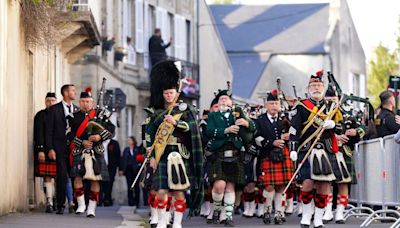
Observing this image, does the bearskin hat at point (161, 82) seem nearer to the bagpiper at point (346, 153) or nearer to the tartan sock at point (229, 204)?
the tartan sock at point (229, 204)

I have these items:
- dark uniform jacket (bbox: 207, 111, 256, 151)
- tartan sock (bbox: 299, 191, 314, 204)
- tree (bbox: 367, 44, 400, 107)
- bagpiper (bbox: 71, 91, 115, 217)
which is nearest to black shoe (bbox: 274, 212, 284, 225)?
dark uniform jacket (bbox: 207, 111, 256, 151)

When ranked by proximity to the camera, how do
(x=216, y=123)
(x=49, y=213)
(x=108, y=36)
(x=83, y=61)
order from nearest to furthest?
(x=216, y=123), (x=49, y=213), (x=83, y=61), (x=108, y=36)

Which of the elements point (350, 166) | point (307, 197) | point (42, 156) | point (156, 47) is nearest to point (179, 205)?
point (307, 197)

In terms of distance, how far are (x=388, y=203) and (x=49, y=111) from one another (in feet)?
18.4

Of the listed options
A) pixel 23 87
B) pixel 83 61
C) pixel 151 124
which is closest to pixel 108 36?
pixel 83 61

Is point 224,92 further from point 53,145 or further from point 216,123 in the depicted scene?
point 53,145

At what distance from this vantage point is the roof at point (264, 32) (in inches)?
2566

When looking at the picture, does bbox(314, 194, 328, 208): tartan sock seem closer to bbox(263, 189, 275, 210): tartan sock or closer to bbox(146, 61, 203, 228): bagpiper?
bbox(146, 61, 203, 228): bagpiper

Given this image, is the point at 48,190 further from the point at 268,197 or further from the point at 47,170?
the point at 268,197

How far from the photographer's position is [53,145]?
21094 millimetres

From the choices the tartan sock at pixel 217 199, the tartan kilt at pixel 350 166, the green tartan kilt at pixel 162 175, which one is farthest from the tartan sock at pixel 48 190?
the green tartan kilt at pixel 162 175

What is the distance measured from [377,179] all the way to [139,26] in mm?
22079

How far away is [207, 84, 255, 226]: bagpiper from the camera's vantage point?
18891 mm

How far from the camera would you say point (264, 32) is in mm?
66875
